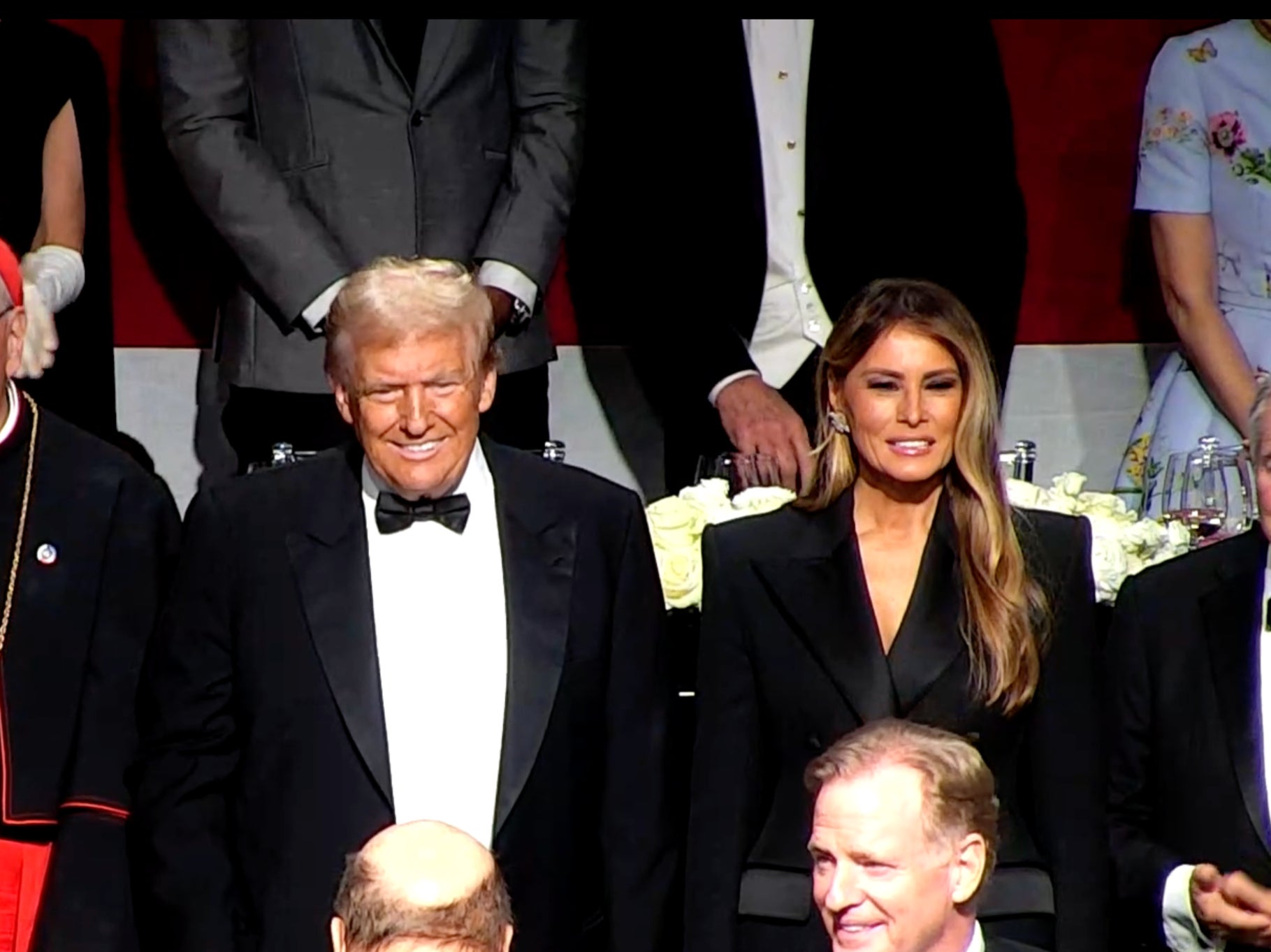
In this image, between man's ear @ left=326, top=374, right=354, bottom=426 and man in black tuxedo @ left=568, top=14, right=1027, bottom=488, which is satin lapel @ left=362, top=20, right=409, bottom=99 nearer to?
man in black tuxedo @ left=568, top=14, right=1027, bottom=488

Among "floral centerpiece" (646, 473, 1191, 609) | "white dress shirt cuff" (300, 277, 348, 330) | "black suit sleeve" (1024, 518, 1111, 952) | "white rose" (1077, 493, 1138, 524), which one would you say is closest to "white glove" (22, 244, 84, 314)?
"white dress shirt cuff" (300, 277, 348, 330)

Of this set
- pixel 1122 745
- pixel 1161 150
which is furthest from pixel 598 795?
pixel 1161 150

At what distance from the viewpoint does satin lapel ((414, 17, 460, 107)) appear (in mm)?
5117

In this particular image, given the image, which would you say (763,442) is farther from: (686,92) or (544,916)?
(544,916)

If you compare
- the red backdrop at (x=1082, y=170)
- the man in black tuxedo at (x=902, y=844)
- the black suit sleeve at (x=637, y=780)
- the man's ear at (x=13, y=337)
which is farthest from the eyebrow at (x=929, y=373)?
the red backdrop at (x=1082, y=170)

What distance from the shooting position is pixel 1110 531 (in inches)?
188

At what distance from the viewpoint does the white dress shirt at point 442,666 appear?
4.03m

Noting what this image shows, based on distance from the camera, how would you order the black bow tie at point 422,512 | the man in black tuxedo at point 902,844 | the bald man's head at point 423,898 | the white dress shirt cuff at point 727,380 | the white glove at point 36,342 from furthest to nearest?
the white dress shirt cuff at point 727,380 < the white glove at point 36,342 < the black bow tie at point 422,512 < the man in black tuxedo at point 902,844 < the bald man's head at point 423,898

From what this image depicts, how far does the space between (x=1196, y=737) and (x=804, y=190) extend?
5.19ft

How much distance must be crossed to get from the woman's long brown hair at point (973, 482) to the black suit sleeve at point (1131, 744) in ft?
0.82

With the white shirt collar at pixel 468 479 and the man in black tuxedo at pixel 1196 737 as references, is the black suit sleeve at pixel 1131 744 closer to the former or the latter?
the man in black tuxedo at pixel 1196 737

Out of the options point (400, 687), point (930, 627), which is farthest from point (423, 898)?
point (930, 627)

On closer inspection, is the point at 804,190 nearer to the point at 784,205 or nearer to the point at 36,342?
the point at 784,205

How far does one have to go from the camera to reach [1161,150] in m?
5.60
